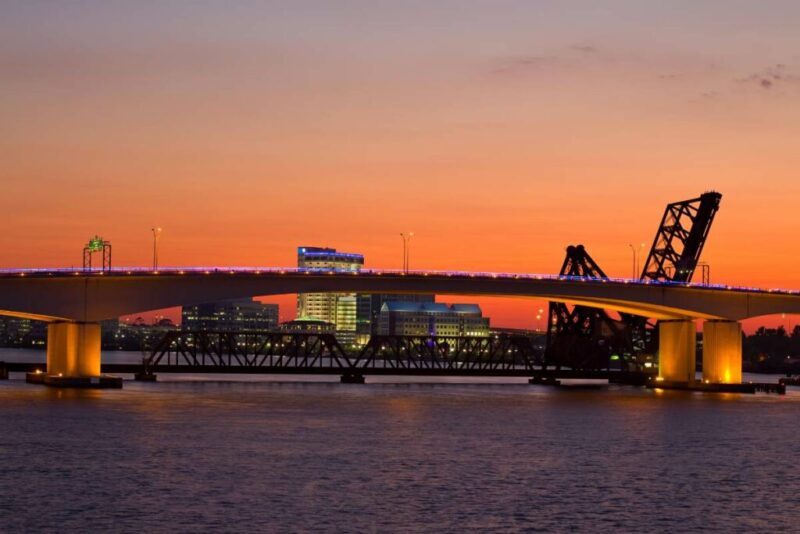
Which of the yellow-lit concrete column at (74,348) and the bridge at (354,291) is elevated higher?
the bridge at (354,291)

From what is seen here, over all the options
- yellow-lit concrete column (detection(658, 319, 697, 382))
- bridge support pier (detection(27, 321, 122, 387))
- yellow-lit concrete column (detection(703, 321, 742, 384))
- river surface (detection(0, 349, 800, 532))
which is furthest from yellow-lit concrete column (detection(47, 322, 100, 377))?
yellow-lit concrete column (detection(703, 321, 742, 384))

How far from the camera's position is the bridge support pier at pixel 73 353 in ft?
296

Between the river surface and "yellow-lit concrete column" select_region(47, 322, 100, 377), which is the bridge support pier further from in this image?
the river surface

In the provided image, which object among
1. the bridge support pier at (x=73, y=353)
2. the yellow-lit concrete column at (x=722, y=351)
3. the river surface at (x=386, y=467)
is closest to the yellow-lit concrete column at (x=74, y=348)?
the bridge support pier at (x=73, y=353)

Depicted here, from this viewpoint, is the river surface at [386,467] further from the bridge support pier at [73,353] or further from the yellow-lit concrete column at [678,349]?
the yellow-lit concrete column at [678,349]

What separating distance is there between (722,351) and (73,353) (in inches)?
2138

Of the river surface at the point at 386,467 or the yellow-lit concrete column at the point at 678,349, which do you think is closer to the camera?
the river surface at the point at 386,467

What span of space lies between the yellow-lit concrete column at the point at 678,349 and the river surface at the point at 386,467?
88.9ft

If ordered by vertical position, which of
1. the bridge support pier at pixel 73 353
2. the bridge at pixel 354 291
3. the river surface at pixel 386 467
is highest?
the bridge at pixel 354 291

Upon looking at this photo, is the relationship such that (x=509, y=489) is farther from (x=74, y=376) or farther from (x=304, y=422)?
(x=74, y=376)

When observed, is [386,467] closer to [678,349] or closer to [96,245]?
[96,245]

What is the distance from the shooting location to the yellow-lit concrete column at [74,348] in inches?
3553

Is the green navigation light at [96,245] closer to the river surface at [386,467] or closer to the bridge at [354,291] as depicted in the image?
the bridge at [354,291]

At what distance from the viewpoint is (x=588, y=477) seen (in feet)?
153
